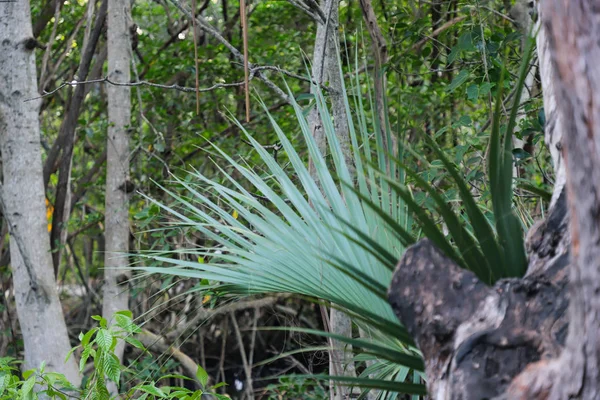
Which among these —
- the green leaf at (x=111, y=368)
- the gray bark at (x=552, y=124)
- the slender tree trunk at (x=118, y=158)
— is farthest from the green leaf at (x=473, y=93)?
the slender tree trunk at (x=118, y=158)

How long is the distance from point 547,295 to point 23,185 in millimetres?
2527

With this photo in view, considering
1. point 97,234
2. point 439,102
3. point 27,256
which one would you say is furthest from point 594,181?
point 97,234

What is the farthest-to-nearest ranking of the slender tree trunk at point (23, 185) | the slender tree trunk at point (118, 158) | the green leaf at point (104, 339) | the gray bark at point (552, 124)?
1. the slender tree trunk at point (118, 158)
2. the slender tree trunk at point (23, 185)
3. the green leaf at point (104, 339)
4. the gray bark at point (552, 124)

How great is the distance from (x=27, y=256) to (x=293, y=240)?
2.00 m

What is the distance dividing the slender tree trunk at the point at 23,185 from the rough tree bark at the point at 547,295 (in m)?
2.32

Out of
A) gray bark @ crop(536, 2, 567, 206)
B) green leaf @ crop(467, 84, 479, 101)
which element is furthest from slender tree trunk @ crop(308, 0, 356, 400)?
gray bark @ crop(536, 2, 567, 206)

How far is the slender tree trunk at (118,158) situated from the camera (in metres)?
3.39

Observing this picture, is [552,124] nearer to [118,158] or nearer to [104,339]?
[104,339]

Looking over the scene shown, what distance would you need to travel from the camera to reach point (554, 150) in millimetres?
1104

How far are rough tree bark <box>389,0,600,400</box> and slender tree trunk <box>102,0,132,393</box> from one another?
2.54m

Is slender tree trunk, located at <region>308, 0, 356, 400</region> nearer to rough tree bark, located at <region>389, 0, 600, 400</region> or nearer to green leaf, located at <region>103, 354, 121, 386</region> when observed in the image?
green leaf, located at <region>103, 354, 121, 386</region>

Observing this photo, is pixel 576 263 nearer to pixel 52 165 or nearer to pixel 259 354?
pixel 52 165

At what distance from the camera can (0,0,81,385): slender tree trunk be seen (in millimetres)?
2990

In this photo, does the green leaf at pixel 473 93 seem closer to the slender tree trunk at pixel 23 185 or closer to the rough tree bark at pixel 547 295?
the rough tree bark at pixel 547 295
